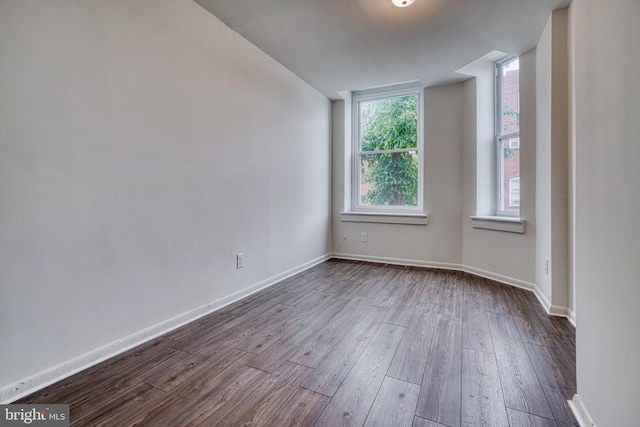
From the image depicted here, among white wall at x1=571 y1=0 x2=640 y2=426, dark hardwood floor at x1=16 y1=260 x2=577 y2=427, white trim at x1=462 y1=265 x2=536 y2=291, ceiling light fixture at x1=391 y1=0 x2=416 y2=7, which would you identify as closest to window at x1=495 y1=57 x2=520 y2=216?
white trim at x1=462 y1=265 x2=536 y2=291

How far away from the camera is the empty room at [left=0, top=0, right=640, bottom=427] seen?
3.89ft

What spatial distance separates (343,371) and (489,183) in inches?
118

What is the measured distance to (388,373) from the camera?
1.53 m

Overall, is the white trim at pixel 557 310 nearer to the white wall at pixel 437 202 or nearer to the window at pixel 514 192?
the window at pixel 514 192

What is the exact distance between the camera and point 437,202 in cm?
382

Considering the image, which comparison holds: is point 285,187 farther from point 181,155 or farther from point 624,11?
point 624,11

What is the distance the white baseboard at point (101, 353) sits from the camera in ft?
4.33

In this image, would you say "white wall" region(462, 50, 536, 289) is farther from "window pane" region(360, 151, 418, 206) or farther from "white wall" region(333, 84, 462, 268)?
"window pane" region(360, 151, 418, 206)

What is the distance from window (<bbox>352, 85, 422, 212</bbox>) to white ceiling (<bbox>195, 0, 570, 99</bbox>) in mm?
797

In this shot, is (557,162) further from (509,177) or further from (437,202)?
(437,202)

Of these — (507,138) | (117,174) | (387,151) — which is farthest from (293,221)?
(507,138)

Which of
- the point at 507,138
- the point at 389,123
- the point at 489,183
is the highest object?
the point at 389,123

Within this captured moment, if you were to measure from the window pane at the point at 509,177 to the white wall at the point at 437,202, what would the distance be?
45 centimetres

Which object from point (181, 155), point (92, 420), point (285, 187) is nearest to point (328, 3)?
point (181, 155)
